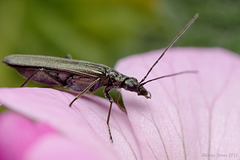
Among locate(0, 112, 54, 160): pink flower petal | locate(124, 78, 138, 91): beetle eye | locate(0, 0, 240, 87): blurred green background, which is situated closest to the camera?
locate(0, 112, 54, 160): pink flower petal

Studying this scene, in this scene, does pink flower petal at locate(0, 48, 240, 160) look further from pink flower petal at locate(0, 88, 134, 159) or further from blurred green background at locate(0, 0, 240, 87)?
blurred green background at locate(0, 0, 240, 87)

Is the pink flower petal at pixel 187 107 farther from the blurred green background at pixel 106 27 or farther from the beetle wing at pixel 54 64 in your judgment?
the blurred green background at pixel 106 27

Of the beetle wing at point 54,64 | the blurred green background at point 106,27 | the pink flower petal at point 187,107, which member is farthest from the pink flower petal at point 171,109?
the blurred green background at point 106,27

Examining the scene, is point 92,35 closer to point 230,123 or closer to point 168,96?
point 168,96

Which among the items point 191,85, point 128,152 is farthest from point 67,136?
point 191,85

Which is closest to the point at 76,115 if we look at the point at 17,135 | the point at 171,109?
the point at 17,135

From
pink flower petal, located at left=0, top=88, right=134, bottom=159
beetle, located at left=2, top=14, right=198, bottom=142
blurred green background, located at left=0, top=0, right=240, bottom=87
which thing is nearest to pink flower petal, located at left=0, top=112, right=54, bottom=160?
pink flower petal, located at left=0, top=88, right=134, bottom=159
